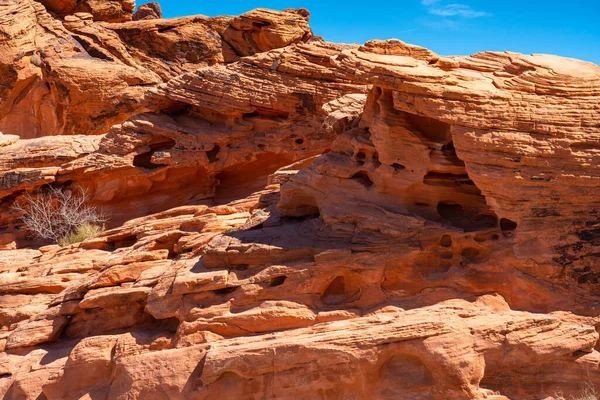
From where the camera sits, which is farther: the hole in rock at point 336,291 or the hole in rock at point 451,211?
the hole in rock at point 451,211

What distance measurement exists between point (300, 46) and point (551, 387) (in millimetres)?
12097

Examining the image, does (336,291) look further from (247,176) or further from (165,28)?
(165,28)

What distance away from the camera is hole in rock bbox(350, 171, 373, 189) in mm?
11781

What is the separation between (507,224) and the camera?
10.7 m

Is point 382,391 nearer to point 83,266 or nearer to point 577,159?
point 577,159

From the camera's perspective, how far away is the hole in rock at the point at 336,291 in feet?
35.6

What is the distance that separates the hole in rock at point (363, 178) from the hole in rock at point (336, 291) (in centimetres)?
184

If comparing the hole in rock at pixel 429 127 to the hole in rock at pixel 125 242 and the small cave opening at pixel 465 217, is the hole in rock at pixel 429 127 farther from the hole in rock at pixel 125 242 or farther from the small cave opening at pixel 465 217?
the hole in rock at pixel 125 242

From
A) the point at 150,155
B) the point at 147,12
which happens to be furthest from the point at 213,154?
the point at 147,12

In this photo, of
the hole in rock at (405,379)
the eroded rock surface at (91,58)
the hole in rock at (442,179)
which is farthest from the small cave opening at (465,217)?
the eroded rock surface at (91,58)

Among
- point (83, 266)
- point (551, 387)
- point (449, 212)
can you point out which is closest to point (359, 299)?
point (449, 212)

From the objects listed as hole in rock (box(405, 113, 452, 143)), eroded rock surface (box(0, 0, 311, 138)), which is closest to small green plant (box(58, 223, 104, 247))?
eroded rock surface (box(0, 0, 311, 138))

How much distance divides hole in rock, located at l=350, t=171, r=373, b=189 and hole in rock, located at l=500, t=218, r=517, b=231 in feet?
7.84

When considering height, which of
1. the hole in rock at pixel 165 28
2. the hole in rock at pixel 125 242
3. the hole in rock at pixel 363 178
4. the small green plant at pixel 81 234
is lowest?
the small green plant at pixel 81 234
